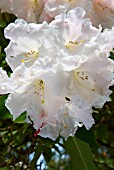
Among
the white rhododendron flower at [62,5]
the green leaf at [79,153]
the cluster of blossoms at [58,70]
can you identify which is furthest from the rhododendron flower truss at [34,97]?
the green leaf at [79,153]

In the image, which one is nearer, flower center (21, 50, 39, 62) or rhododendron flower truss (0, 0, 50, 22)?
flower center (21, 50, 39, 62)

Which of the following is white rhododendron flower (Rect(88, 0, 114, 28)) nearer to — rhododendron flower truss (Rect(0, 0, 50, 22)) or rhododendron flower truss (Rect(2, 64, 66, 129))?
rhododendron flower truss (Rect(0, 0, 50, 22))

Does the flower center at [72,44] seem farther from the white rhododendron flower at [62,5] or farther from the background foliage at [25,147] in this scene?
the background foliage at [25,147]

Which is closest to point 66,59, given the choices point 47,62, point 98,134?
point 47,62

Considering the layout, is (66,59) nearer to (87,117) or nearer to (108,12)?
(87,117)

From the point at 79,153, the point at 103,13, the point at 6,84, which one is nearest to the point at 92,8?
the point at 103,13

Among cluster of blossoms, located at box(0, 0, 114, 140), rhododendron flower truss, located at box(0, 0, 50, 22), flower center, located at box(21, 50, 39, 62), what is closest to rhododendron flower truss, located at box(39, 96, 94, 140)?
cluster of blossoms, located at box(0, 0, 114, 140)
